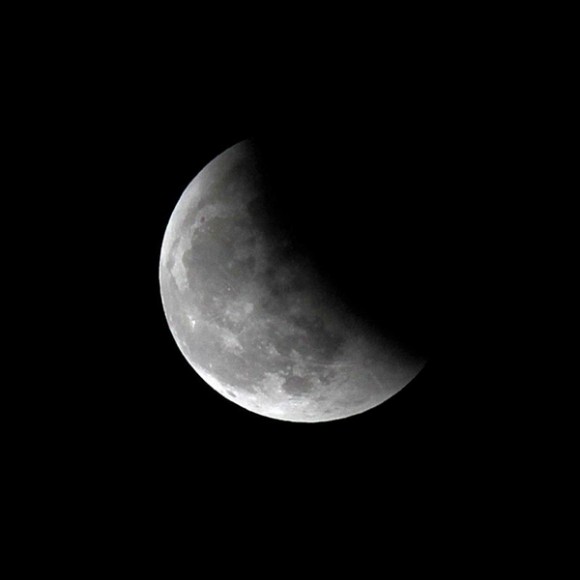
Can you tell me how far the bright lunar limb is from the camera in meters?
3.64


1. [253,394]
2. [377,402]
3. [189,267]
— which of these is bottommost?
[253,394]

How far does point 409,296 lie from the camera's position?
3834 mm

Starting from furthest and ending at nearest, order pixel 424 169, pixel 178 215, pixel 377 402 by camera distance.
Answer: pixel 377 402
pixel 178 215
pixel 424 169

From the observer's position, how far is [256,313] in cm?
368

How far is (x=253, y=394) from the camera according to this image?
4.13 metres

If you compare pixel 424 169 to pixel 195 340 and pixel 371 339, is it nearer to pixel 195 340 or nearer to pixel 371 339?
pixel 371 339

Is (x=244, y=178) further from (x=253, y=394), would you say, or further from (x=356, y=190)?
(x=253, y=394)

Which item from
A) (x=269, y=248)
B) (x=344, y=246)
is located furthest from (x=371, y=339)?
(x=269, y=248)

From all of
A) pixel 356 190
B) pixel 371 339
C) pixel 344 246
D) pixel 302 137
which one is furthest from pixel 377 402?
pixel 302 137

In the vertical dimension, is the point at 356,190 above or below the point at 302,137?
below

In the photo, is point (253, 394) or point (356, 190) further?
point (253, 394)

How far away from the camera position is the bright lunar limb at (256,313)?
3.64 metres

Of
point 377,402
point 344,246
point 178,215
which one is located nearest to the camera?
point 344,246

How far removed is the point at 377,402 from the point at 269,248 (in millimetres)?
1689
